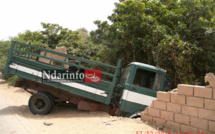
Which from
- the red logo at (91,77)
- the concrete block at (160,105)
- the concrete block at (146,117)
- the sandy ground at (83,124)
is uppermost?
the red logo at (91,77)

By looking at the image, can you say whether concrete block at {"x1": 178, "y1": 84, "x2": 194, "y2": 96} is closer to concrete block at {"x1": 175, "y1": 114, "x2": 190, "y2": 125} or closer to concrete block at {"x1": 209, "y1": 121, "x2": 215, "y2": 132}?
concrete block at {"x1": 175, "y1": 114, "x2": 190, "y2": 125}

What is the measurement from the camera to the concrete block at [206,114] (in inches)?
132

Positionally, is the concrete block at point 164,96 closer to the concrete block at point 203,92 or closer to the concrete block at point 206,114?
the concrete block at point 203,92

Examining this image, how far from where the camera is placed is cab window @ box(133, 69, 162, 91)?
479 centimetres

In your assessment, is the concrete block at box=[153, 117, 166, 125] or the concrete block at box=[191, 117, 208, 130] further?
the concrete block at box=[153, 117, 166, 125]

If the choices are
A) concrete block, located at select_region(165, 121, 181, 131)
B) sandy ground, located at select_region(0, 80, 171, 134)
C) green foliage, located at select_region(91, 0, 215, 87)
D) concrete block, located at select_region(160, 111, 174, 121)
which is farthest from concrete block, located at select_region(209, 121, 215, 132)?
green foliage, located at select_region(91, 0, 215, 87)

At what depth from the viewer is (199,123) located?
11.5ft

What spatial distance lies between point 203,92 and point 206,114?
0.46 meters

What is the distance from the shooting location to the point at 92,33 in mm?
16109

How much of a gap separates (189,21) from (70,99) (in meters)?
6.35

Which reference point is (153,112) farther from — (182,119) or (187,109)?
(187,109)

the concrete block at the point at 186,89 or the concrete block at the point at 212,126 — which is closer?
the concrete block at the point at 212,126

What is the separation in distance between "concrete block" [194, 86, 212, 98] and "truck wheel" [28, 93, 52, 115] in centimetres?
410

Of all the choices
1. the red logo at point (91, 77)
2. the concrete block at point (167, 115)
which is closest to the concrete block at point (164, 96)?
the concrete block at point (167, 115)
